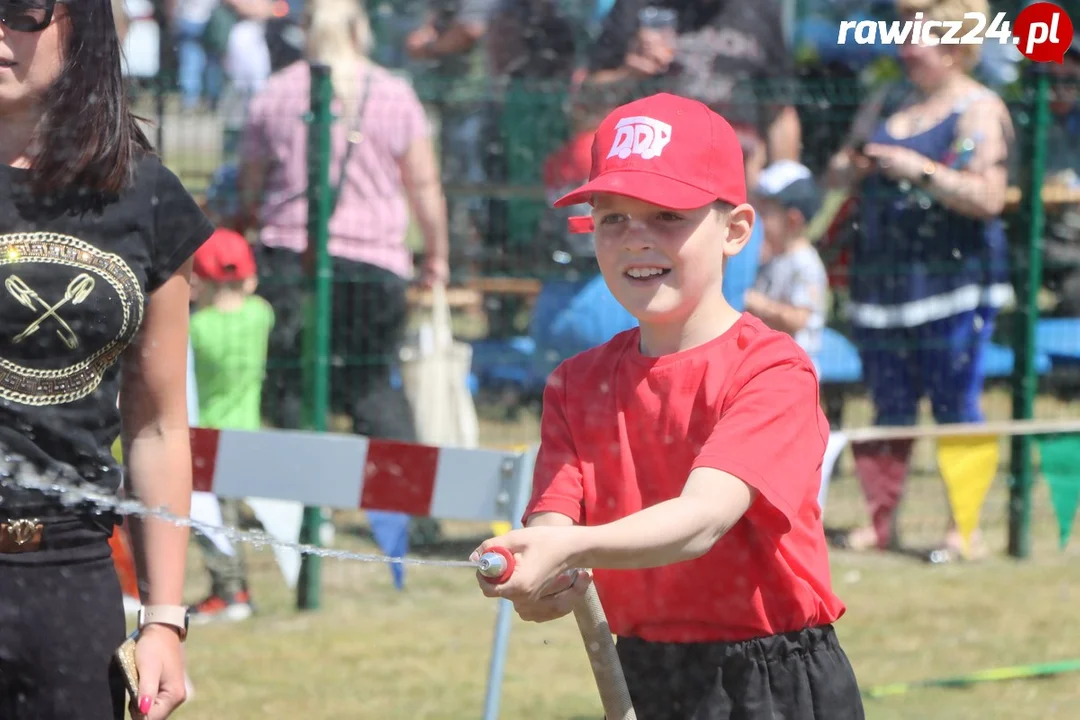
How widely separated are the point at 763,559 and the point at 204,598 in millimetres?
4463

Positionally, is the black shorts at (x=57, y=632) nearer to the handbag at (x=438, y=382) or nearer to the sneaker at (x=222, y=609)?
the sneaker at (x=222, y=609)

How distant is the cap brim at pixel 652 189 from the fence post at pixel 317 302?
4.18 m

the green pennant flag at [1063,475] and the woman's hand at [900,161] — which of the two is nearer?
the green pennant flag at [1063,475]

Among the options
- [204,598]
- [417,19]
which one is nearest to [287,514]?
[204,598]

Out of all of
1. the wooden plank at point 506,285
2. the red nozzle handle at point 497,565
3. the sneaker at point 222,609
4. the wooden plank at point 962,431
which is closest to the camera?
the red nozzle handle at point 497,565

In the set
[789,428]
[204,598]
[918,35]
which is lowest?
[204,598]

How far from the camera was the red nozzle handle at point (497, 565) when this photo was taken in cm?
202

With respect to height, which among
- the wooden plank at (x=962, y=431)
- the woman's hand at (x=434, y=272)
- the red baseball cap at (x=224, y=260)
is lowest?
the wooden plank at (x=962, y=431)

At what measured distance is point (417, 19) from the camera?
38.4 feet

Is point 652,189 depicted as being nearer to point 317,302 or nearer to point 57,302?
point 57,302

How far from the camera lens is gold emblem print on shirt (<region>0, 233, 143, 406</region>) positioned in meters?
2.38

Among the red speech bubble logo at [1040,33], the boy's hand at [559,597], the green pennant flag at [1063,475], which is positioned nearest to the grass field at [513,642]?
the green pennant flag at [1063,475]

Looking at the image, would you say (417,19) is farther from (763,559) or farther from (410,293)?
(763,559)

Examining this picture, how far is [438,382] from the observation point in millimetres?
7234
